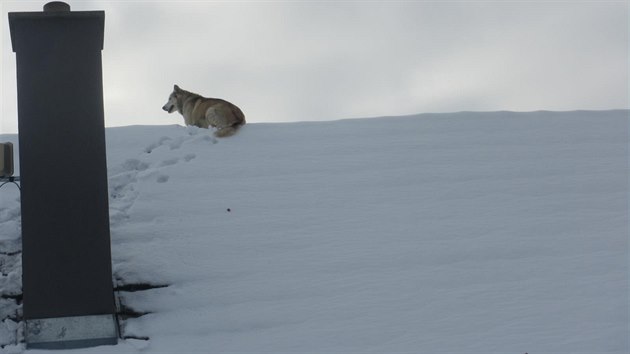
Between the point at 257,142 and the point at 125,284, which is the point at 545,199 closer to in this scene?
the point at 257,142

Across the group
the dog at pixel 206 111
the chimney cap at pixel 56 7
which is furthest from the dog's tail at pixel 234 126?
the chimney cap at pixel 56 7

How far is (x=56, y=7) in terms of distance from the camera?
4961 millimetres

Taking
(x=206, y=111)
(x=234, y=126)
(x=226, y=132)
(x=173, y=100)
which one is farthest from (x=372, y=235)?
(x=173, y=100)

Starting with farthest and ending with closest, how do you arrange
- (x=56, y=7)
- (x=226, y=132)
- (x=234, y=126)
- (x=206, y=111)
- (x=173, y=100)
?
(x=173, y=100) < (x=206, y=111) < (x=234, y=126) < (x=226, y=132) < (x=56, y=7)

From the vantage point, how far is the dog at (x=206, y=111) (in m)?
7.68

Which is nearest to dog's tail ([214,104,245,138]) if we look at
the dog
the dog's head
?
the dog

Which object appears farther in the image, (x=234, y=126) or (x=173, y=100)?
(x=173, y=100)

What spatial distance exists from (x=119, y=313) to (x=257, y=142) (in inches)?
103

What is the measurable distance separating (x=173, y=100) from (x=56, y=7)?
16.4 ft

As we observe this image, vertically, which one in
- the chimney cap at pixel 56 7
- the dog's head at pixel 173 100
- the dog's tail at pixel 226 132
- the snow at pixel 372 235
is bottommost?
the snow at pixel 372 235

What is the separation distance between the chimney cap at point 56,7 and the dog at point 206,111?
258 centimetres

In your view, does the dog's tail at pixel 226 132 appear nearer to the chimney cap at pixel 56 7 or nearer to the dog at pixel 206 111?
the dog at pixel 206 111

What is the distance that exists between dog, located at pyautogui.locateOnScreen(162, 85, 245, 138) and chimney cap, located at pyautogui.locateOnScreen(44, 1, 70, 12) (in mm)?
2578

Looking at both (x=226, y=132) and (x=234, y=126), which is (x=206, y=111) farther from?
(x=226, y=132)
